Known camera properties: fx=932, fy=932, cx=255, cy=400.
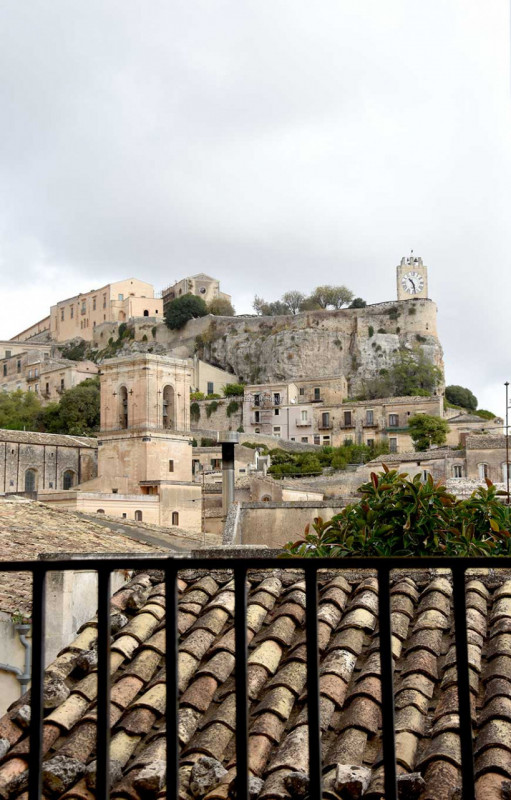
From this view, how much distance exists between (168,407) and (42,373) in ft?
129

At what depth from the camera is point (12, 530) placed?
63.6ft

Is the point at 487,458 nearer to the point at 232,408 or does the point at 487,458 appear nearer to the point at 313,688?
the point at 232,408

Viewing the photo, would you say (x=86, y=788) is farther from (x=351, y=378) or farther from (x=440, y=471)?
(x=351, y=378)

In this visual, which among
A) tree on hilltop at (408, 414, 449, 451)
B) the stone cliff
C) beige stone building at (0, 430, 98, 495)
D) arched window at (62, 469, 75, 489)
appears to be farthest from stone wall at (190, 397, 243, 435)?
arched window at (62, 469, 75, 489)

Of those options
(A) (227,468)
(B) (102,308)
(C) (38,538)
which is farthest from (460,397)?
(C) (38,538)

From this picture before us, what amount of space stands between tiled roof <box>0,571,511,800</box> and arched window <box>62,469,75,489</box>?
4642cm

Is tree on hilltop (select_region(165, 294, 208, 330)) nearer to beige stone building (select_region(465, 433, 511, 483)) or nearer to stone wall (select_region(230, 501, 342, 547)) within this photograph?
beige stone building (select_region(465, 433, 511, 483))

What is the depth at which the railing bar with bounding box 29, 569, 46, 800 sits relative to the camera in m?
2.04

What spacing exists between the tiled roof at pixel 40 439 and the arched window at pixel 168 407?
407 inches

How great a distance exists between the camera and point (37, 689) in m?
2.10

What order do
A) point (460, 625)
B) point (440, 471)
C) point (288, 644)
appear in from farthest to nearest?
point (440, 471), point (288, 644), point (460, 625)

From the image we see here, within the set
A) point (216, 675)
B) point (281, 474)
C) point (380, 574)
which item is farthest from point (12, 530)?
point (281, 474)

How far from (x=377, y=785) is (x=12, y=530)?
54.7 ft

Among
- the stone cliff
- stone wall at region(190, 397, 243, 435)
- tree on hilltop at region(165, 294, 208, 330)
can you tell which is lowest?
stone wall at region(190, 397, 243, 435)
